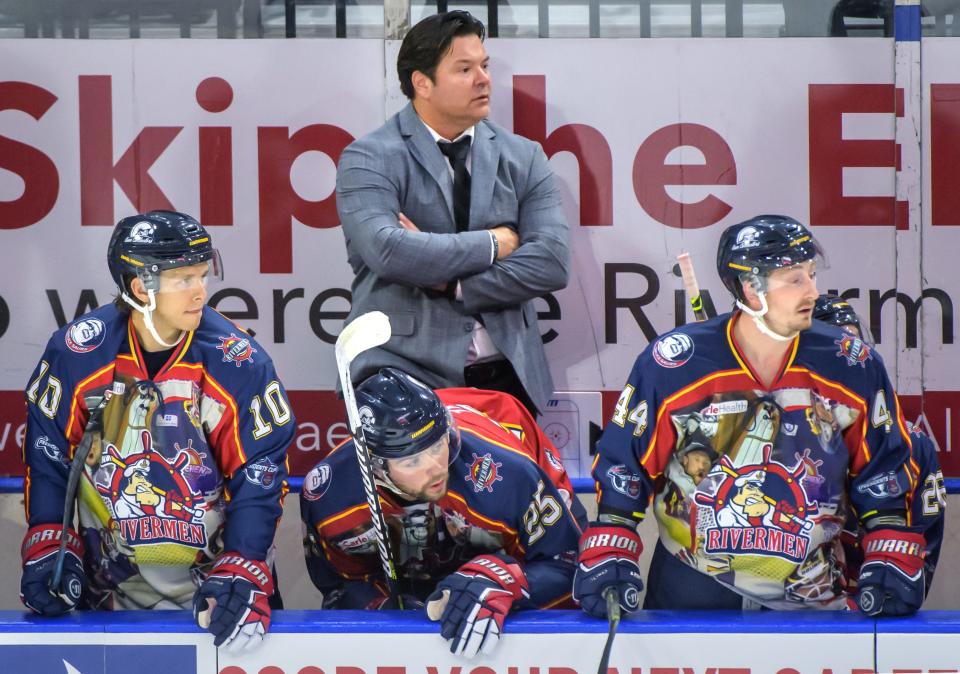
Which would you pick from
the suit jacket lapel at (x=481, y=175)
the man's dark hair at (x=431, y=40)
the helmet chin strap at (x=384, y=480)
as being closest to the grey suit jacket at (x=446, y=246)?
the suit jacket lapel at (x=481, y=175)

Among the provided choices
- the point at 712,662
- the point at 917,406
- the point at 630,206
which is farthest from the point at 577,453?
the point at 712,662

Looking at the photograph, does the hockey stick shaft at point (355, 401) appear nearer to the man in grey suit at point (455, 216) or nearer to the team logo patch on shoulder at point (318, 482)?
the team logo patch on shoulder at point (318, 482)

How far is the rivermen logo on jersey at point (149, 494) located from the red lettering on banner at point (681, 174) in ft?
6.09

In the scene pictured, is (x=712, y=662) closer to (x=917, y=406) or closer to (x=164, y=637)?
(x=164, y=637)

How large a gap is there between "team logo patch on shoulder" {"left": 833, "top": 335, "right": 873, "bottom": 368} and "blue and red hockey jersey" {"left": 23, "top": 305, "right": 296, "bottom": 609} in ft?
3.89

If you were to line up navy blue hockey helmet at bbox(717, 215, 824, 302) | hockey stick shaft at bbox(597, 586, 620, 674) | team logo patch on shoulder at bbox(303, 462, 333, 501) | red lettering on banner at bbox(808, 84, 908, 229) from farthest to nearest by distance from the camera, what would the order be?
red lettering on banner at bbox(808, 84, 908, 229)
team logo patch on shoulder at bbox(303, 462, 333, 501)
navy blue hockey helmet at bbox(717, 215, 824, 302)
hockey stick shaft at bbox(597, 586, 620, 674)

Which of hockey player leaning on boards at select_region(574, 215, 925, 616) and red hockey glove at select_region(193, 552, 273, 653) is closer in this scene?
red hockey glove at select_region(193, 552, 273, 653)

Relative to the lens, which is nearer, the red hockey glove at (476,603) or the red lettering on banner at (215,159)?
the red hockey glove at (476,603)

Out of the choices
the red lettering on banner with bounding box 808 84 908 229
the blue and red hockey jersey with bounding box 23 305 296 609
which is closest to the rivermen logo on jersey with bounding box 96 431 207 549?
the blue and red hockey jersey with bounding box 23 305 296 609

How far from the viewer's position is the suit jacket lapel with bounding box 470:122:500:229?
3.53 meters

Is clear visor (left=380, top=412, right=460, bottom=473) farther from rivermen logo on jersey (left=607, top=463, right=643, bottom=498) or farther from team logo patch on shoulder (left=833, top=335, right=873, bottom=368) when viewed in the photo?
team logo patch on shoulder (left=833, top=335, right=873, bottom=368)

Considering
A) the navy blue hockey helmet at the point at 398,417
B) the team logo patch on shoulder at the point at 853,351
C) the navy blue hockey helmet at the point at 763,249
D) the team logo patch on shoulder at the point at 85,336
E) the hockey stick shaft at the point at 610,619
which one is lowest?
the hockey stick shaft at the point at 610,619

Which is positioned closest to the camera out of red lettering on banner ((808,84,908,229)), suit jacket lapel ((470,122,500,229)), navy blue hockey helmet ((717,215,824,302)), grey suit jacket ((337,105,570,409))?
navy blue hockey helmet ((717,215,824,302))

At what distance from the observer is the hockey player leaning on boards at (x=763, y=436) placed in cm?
263
